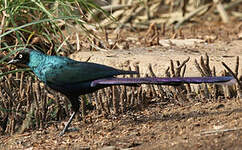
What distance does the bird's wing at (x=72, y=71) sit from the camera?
431 centimetres

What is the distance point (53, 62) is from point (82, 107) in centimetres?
58

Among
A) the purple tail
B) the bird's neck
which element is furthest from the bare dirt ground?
the bird's neck

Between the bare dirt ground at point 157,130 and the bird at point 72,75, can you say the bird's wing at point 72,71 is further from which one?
the bare dirt ground at point 157,130

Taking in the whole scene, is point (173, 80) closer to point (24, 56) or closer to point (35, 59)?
point (35, 59)

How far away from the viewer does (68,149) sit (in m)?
4.08

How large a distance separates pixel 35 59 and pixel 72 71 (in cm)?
36

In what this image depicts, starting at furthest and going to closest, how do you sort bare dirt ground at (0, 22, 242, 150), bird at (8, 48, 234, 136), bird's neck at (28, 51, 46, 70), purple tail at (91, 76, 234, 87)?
bird's neck at (28, 51, 46, 70), bird at (8, 48, 234, 136), purple tail at (91, 76, 234, 87), bare dirt ground at (0, 22, 242, 150)

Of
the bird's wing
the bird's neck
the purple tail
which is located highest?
the bird's neck

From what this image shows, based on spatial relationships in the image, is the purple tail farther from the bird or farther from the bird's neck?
the bird's neck

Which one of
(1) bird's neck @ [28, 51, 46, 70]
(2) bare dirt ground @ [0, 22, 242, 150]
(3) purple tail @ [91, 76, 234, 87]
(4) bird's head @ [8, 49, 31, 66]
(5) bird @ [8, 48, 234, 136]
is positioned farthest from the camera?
(4) bird's head @ [8, 49, 31, 66]

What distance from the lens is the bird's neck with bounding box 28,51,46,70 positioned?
4514 mm

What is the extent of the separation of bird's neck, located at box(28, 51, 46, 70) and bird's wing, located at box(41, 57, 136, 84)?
10 cm

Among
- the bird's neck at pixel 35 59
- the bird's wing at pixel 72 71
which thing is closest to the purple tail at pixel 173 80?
the bird's wing at pixel 72 71

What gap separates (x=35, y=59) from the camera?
179 inches
